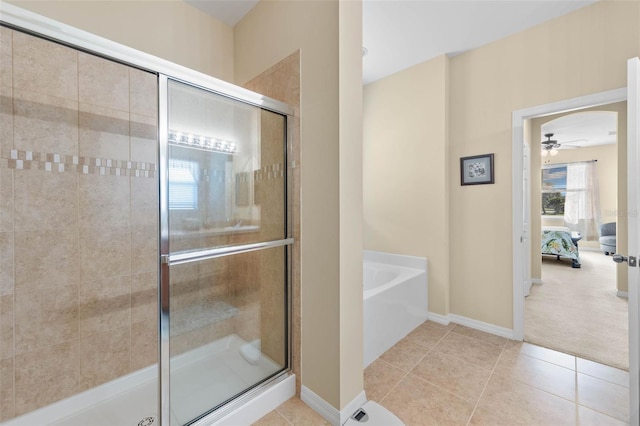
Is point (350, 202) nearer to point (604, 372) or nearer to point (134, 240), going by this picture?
point (134, 240)

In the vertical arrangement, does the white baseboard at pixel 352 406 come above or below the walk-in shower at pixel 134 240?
below

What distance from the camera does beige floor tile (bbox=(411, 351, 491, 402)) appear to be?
175cm

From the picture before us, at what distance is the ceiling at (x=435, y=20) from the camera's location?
80.4 inches

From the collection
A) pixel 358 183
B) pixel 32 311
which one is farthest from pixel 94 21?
pixel 358 183

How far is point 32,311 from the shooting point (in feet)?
4.68

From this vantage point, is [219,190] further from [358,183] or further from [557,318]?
[557,318]

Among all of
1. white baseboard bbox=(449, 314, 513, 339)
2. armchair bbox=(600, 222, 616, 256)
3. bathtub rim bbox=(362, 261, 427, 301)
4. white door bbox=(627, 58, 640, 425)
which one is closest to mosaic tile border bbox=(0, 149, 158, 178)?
bathtub rim bbox=(362, 261, 427, 301)

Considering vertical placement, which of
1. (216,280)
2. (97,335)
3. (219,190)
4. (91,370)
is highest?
(219,190)

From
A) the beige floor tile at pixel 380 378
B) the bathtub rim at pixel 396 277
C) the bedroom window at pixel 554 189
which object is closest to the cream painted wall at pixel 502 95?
the bathtub rim at pixel 396 277

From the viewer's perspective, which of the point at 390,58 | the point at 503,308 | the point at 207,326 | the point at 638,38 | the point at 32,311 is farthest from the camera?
the point at 390,58

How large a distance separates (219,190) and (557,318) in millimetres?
3459

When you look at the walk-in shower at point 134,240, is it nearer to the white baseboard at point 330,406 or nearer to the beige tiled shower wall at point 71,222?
the beige tiled shower wall at point 71,222

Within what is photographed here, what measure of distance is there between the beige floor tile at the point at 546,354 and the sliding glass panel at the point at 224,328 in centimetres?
194

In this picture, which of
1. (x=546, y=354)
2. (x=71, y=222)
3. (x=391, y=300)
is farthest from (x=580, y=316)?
(x=71, y=222)
